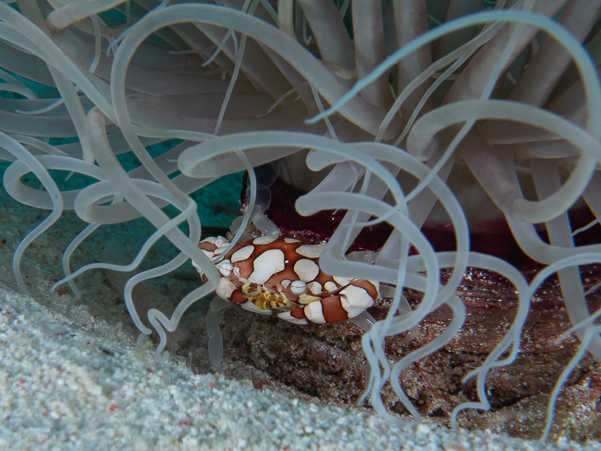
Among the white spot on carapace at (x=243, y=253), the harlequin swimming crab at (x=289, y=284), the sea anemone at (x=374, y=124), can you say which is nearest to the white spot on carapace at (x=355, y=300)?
the harlequin swimming crab at (x=289, y=284)

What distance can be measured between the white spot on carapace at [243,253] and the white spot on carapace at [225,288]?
69 mm

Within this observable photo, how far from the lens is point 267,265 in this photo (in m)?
1.17

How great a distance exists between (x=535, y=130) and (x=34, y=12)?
102cm

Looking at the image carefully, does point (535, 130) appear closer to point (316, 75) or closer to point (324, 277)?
point (316, 75)

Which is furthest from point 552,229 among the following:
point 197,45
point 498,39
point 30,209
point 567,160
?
point 30,209

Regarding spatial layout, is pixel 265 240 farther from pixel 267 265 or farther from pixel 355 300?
pixel 355 300

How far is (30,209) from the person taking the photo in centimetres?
171

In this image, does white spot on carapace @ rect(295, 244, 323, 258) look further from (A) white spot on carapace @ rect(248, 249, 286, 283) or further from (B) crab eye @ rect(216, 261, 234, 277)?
(B) crab eye @ rect(216, 261, 234, 277)

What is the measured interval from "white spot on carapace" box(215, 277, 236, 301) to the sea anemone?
31 cm

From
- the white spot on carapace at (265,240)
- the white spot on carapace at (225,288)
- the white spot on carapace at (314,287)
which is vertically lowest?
the white spot on carapace at (225,288)

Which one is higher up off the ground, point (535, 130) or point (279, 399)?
point (535, 130)

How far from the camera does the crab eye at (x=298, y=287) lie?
1.12 meters

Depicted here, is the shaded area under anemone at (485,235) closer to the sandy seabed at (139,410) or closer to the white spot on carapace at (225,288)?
the white spot on carapace at (225,288)

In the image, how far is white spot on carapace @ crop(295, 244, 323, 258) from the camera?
1162 millimetres
